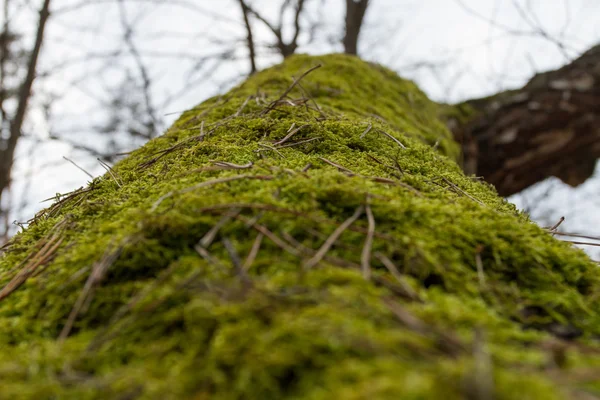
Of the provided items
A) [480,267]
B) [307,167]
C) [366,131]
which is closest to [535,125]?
[366,131]

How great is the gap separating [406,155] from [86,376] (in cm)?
158

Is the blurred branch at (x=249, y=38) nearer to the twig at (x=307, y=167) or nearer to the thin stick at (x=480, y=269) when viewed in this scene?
the twig at (x=307, y=167)

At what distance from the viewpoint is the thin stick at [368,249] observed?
91 centimetres

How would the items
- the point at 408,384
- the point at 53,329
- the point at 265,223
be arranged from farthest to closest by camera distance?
the point at 265,223 → the point at 53,329 → the point at 408,384

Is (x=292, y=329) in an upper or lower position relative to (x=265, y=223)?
lower

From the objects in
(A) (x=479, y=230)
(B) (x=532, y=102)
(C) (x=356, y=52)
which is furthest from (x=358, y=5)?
(A) (x=479, y=230)

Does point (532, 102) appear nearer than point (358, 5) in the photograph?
Yes

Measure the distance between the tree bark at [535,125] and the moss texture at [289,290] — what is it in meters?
3.13

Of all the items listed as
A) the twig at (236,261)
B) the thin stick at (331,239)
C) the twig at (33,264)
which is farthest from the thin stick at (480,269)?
the twig at (33,264)

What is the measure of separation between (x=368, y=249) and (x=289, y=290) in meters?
0.29

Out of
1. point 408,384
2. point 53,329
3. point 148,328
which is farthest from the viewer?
point 53,329

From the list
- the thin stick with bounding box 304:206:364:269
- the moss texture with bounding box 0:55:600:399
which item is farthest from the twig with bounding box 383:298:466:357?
the thin stick with bounding box 304:206:364:269

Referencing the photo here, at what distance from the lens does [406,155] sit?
1.95m

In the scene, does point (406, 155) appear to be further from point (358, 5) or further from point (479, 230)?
point (358, 5)
